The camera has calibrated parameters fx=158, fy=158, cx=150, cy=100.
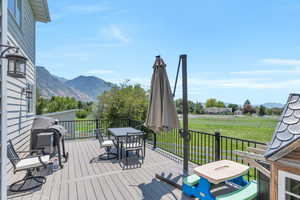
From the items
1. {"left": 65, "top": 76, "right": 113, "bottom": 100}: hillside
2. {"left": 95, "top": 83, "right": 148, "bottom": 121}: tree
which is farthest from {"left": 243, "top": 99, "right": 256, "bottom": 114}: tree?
{"left": 65, "top": 76, "right": 113, "bottom": 100}: hillside

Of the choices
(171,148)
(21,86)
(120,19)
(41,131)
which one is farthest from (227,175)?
(120,19)

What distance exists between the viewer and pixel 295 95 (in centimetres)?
148

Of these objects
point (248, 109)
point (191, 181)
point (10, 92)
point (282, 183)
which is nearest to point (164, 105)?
point (191, 181)

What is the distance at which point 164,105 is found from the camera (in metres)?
3.05

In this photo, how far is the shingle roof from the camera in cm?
128

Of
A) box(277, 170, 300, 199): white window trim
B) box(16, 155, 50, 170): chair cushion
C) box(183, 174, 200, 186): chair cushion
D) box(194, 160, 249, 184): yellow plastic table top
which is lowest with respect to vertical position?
box(183, 174, 200, 186): chair cushion

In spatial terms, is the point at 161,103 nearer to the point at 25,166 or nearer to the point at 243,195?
the point at 243,195

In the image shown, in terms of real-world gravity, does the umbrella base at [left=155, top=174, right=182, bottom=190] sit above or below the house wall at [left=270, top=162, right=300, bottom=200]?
below

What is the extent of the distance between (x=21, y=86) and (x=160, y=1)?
5.31m

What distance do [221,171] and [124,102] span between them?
852 centimetres

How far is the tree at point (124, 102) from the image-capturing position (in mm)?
10172

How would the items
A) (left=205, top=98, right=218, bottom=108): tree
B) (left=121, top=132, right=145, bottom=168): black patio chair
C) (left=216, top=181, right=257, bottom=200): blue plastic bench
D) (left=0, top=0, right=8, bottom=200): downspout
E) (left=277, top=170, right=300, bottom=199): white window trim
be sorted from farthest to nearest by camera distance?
(left=205, top=98, right=218, bottom=108): tree → (left=121, top=132, right=145, bottom=168): black patio chair → (left=216, top=181, right=257, bottom=200): blue plastic bench → (left=0, top=0, right=8, bottom=200): downspout → (left=277, top=170, right=300, bottom=199): white window trim

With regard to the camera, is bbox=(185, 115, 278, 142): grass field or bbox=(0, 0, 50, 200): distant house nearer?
bbox=(0, 0, 50, 200): distant house

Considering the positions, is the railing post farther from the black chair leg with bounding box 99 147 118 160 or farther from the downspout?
the downspout
